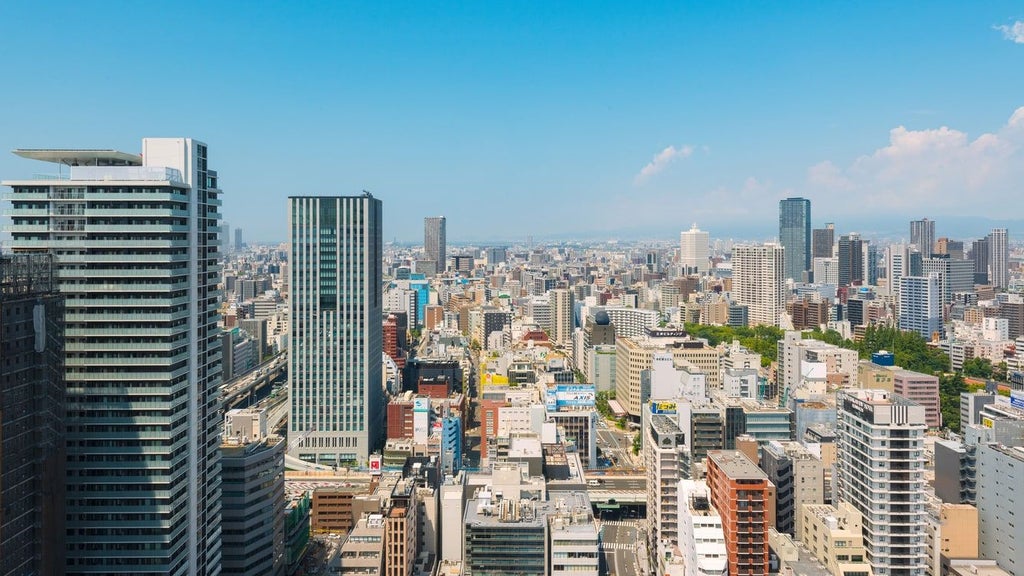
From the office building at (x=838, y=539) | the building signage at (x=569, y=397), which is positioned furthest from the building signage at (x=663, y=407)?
the office building at (x=838, y=539)

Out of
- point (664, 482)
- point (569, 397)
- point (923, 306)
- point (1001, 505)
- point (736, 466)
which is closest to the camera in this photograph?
point (736, 466)

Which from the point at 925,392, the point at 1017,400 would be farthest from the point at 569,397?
the point at 925,392

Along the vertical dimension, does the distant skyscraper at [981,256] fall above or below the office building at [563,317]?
above

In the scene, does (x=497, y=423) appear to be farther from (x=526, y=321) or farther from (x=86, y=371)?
(x=526, y=321)

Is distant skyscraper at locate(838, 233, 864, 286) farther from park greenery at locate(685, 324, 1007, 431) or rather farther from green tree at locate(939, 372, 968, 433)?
green tree at locate(939, 372, 968, 433)

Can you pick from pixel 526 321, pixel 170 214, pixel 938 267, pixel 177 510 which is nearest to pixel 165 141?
pixel 170 214

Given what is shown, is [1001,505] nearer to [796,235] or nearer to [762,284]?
[762,284]

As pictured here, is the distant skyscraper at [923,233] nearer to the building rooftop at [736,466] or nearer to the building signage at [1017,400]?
the building signage at [1017,400]
